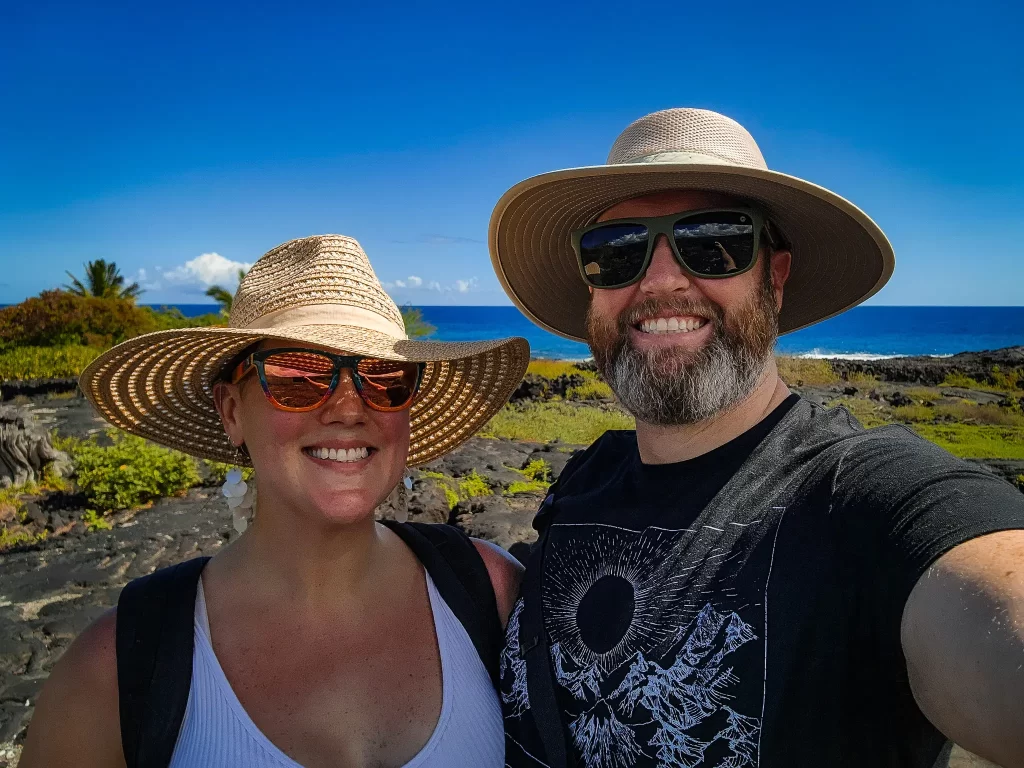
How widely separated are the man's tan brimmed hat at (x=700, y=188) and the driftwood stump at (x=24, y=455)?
29.2 ft

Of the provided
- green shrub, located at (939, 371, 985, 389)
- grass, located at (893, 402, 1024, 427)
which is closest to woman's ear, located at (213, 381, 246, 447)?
grass, located at (893, 402, 1024, 427)

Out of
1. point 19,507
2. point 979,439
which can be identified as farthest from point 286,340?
point 979,439

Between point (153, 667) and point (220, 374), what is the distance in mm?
952

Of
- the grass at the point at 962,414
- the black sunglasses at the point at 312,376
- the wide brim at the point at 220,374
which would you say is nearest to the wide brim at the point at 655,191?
the wide brim at the point at 220,374

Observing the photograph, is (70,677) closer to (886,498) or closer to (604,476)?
(604,476)

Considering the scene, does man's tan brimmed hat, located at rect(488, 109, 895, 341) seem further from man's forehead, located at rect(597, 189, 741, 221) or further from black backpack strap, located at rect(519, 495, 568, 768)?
black backpack strap, located at rect(519, 495, 568, 768)

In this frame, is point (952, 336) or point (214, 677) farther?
point (952, 336)

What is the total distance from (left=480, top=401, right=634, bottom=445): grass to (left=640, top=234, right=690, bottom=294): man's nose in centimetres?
1165

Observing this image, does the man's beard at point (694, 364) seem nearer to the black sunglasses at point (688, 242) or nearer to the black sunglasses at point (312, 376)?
the black sunglasses at point (688, 242)

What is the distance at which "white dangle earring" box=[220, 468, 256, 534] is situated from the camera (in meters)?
2.38

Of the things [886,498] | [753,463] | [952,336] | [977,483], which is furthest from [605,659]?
[952,336]

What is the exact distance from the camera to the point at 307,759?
1.67 m

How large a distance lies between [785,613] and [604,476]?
87cm

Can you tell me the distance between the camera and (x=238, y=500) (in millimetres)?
2436
